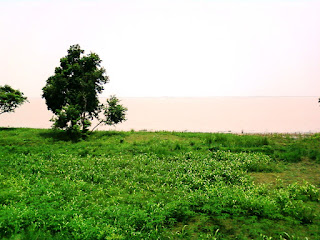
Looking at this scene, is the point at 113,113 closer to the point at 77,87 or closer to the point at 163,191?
the point at 77,87

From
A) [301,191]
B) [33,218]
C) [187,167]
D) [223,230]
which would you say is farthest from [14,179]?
[301,191]

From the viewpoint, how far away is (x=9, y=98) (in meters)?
34.0

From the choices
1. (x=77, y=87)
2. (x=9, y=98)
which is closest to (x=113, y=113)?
(x=77, y=87)

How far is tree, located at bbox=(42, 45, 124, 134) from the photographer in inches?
1091

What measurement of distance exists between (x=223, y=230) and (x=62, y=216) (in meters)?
5.74

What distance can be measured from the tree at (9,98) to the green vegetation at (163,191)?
16054 millimetres

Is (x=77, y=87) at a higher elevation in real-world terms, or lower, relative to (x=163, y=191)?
higher

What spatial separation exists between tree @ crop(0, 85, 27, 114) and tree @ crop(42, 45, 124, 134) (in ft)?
25.2

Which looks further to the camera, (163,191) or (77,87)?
(77,87)

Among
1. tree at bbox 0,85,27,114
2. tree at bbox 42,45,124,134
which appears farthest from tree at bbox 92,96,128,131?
tree at bbox 0,85,27,114

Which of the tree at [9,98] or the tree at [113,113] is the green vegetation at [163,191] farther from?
the tree at [9,98]

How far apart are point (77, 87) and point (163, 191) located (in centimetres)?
2035

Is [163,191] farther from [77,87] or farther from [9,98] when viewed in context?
[9,98]

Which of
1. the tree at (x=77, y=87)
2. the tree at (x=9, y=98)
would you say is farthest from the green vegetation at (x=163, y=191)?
the tree at (x=9, y=98)
